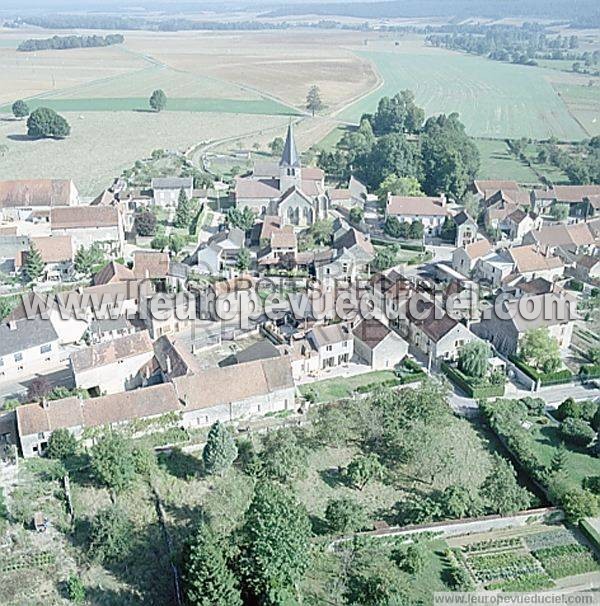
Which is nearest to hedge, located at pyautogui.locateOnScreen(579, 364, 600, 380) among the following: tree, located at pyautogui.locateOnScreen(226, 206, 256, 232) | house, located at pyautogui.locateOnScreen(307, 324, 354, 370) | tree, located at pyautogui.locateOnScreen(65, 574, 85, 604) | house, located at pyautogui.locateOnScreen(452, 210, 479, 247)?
house, located at pyautogui.locateOnScreen(307, 324, 354, 370)

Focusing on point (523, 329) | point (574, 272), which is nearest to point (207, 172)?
point (574, 272)

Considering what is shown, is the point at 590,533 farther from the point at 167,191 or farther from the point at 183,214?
the point at 167,191

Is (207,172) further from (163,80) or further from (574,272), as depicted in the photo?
(163,80)

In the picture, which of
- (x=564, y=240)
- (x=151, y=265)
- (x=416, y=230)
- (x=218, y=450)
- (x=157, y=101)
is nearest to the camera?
(x=218, y=450)

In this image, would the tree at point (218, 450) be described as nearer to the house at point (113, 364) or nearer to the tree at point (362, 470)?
the tree at point (362, 470)

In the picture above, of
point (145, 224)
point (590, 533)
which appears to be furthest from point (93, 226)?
point (590, 533)

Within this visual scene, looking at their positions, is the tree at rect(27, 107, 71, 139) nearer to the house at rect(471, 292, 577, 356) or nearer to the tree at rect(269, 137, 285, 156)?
the tree at rect(269, 137, 285, 156)
